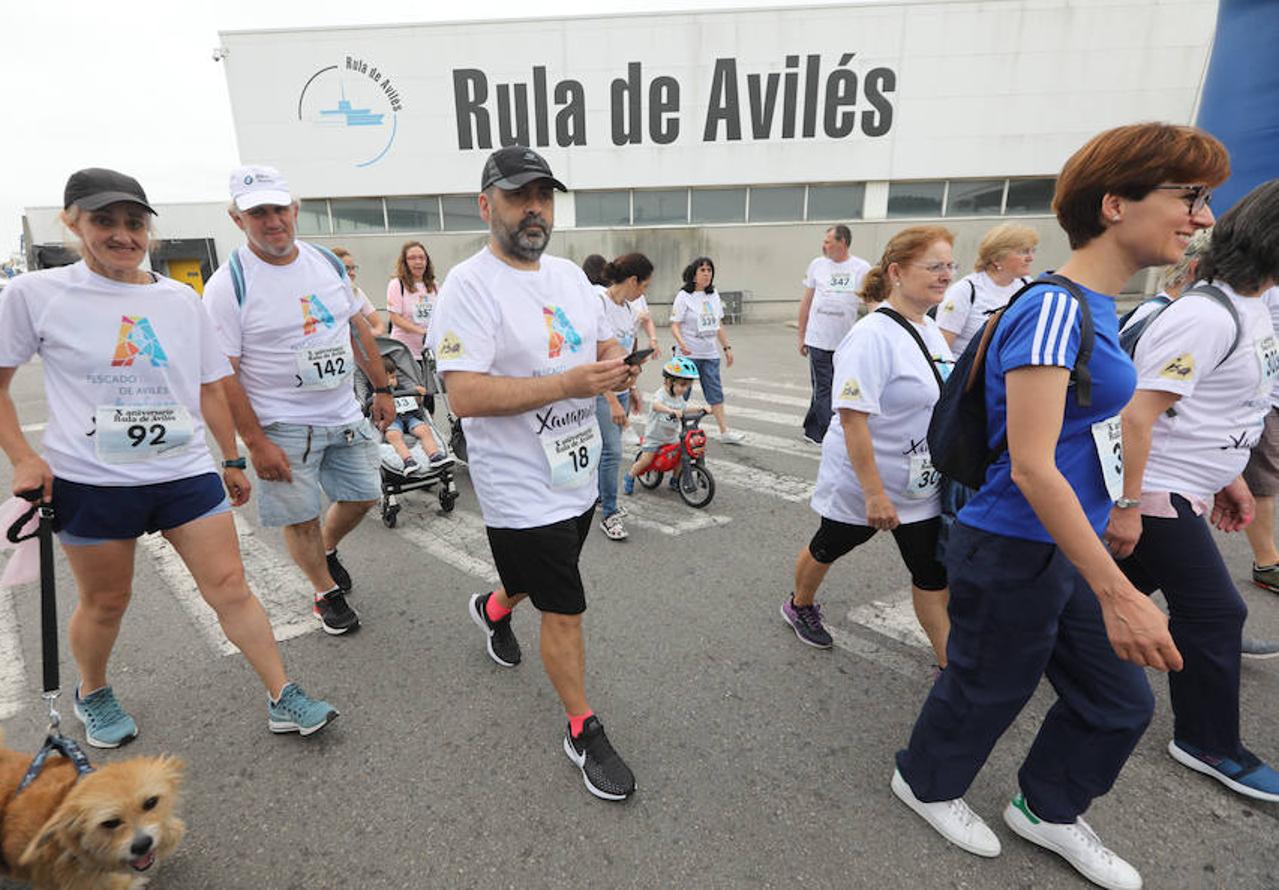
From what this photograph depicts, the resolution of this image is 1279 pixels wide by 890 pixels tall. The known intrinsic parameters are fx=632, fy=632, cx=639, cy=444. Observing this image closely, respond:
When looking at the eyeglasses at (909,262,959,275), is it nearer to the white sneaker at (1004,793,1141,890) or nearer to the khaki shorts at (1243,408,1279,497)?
the white sneaker at (1004,793,1141,890)

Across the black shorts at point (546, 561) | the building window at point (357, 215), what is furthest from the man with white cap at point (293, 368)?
the building window at point (357, 215)

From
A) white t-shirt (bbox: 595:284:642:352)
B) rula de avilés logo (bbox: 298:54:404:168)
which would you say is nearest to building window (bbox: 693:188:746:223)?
rula de avilés logo (bbox: 298:54:404:168)

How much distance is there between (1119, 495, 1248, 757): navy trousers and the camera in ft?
7.18

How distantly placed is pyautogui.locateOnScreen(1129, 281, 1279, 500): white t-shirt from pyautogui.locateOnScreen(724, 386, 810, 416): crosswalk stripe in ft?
21.1

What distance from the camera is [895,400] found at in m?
2.62

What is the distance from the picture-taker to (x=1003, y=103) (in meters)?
17.5

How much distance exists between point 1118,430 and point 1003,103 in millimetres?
20358

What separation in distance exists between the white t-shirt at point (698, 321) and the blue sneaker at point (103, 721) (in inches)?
215

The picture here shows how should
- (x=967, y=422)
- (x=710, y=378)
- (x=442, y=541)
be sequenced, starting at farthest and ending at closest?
1. (x=710, y=378)
2. (x=442, y=541)
3. (x=967, y=422)

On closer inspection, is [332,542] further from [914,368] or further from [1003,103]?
[1003,103]

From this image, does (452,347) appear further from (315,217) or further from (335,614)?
(315,217)

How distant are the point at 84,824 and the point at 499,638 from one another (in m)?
1.70

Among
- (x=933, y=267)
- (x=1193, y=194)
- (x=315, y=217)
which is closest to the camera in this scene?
(x=1193, y=194)

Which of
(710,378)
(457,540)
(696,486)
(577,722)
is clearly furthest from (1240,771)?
(710,378)
